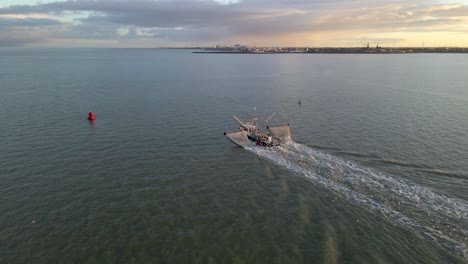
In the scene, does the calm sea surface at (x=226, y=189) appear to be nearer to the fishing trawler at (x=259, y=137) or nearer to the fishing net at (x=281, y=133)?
the fishing trawler at (x=259, y=137)

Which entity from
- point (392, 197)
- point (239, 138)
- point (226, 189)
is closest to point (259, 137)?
point (239, 138)

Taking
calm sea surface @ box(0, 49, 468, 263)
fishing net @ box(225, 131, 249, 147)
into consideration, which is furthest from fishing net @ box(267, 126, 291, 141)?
fishing net @ box(225, 131, 249, 147)

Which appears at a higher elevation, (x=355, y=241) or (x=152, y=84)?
(x=152, y=84)

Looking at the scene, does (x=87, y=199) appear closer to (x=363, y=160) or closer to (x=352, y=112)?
(x=363, y=160)

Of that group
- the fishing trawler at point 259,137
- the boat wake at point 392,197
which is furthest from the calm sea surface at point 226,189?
the fishing trawler at point 259,137

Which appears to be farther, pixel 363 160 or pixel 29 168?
pixel 363 160

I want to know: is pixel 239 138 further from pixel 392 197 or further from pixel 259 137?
pixel 392 197

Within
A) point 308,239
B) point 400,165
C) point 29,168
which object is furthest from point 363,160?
point 29,168
